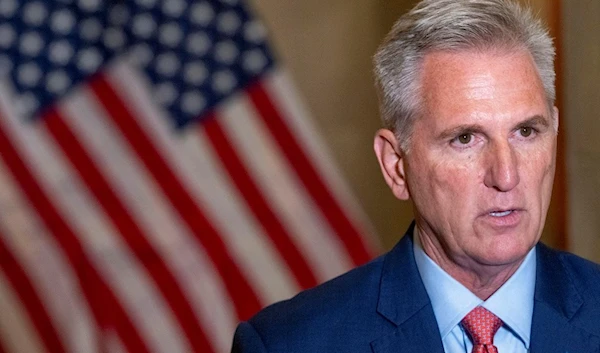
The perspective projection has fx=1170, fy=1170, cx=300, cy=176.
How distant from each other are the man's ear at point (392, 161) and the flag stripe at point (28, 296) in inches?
73.2

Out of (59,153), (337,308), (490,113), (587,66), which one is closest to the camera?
(490,113)

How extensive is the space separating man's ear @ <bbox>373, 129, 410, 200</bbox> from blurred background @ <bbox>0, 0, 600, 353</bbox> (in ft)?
5.53

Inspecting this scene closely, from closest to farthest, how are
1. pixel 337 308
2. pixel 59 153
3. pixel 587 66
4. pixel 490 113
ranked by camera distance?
1. pixel 490 113
2. pixel 337 308
3. pixel 587 66
4. pixel 59 153

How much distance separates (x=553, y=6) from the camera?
3.04 m

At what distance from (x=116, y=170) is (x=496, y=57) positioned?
198 cm

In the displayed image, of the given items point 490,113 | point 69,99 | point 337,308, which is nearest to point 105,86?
point 69,99

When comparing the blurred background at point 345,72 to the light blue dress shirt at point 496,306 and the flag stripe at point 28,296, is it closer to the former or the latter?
the flag stripe at point 28,296

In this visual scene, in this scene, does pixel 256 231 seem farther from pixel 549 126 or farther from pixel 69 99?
pixel 549 126

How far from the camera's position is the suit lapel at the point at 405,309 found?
5.73 ft

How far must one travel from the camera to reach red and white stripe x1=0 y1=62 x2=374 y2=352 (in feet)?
11.3

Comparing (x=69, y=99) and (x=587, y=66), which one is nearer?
(x=587, y=66)

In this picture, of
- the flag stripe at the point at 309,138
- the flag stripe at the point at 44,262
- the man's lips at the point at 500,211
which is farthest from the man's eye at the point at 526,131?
the flag stripe at the point at 44,262

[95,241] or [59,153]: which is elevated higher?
[59,153]

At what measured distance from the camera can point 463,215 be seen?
169 centimetres
